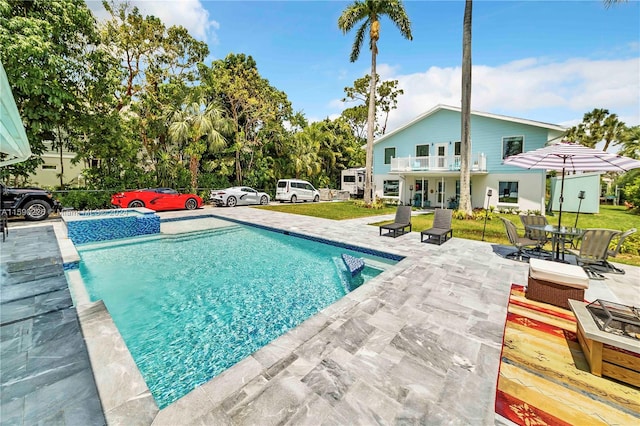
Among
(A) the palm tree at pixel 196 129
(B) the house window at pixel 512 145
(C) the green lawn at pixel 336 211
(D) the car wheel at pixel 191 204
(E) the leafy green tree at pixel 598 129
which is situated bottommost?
(C) the green lawn at pixel 336 211

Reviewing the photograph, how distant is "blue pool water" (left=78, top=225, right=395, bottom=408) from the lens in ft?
11.0

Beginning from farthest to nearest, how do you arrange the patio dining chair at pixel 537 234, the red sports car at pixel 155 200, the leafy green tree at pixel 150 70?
1. the leafy green tree at pixel 150 70
2. the red sports car at pixel 155 200
3. the patio dining chair at pixel 537 234

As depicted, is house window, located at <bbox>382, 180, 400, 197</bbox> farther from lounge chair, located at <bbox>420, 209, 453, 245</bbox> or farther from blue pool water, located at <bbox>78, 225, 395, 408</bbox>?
blue pool water, located at <bbox>78, 225, 395, 408</bbox>

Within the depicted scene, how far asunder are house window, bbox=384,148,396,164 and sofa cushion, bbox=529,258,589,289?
17969 millimetres

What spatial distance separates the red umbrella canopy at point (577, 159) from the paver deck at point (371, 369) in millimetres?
2508

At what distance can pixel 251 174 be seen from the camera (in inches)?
846

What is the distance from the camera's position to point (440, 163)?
16.8 metres

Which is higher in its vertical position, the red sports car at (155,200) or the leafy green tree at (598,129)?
the leafy green tree at (598,129)

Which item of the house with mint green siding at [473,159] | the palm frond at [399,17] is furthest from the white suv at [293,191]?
the palm frond at [399,17]

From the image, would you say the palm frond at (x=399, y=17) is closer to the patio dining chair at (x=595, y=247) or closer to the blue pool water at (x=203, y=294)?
the blue pool water at (x=203, y=294)

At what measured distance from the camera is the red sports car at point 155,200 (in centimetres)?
1348

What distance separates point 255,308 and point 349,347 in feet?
7.36

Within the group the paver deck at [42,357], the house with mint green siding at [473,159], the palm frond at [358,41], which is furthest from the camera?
the palm frond at [358,41]

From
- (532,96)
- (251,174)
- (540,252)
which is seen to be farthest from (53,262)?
(532,96)
